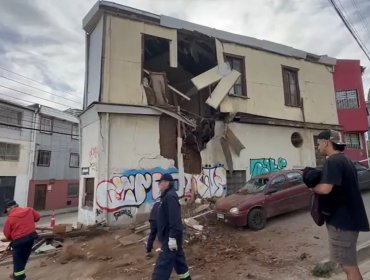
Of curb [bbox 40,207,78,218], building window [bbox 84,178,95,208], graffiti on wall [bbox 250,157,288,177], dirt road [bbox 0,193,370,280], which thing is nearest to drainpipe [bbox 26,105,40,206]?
curb [bbox 40,207,78,218]

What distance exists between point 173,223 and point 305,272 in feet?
8.71

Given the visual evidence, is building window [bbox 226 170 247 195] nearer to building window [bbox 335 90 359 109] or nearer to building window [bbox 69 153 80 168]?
building window [bbox 335 90 359 109]

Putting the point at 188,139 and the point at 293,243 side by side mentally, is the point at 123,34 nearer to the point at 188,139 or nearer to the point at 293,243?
the point at 188,139

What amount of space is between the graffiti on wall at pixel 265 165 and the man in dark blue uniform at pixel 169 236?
10236 millimetres

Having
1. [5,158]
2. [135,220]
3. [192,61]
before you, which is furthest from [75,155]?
[135,220]

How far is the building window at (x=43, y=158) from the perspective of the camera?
28.9 m

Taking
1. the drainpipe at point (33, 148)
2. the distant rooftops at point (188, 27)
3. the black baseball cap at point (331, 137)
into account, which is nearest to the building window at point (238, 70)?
the distant rooftops at point (188, 27)

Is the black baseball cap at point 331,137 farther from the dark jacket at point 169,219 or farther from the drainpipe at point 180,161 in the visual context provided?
the drainpipe at point 180,161

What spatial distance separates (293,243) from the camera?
24.6ft

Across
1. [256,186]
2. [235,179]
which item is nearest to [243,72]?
[235,179]

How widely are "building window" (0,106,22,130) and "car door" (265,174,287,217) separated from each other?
23.2 meters

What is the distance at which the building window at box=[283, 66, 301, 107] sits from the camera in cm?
1673

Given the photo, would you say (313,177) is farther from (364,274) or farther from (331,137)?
(364,274)

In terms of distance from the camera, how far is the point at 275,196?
9695 millimetres
